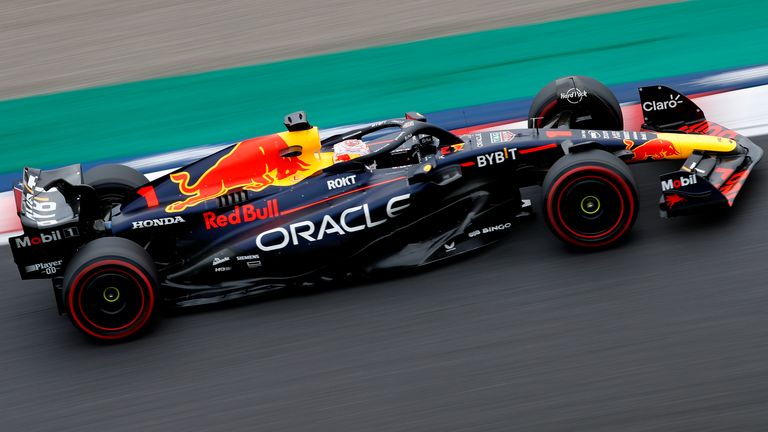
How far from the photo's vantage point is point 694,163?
21.5 ft

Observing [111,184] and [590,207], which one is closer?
[590,207]

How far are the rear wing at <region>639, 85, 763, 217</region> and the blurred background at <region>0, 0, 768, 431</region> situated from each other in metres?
0.25

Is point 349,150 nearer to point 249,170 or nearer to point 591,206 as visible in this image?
point 249,170

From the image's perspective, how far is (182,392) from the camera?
563 cm

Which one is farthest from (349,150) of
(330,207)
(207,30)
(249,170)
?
(207,30)

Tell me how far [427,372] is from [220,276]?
5.93 ft

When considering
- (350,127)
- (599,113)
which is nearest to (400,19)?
(350,127)

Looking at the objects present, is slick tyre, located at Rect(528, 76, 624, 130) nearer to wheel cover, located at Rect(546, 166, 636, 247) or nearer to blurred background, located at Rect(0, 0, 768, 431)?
blurred background, located at Rect(0, 0, 768, 431)

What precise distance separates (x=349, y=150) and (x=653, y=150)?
2.19 m

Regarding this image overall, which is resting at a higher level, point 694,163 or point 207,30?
point 207,30

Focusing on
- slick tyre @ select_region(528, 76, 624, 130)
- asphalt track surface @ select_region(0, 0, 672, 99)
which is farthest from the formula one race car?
asphalt track surface @ select_region(0, 0, 672, 99)

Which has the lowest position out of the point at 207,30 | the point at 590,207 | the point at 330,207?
the point at 590,207

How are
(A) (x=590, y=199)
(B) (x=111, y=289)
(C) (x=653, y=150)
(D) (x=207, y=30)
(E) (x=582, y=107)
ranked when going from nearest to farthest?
1. (B) (x=111, y=289)
2. (A) (x=590, y=199)
3. (C) (x=653, y=150)
4. (E) (x=582, y=107)
5. (D) (x=207, y=30)

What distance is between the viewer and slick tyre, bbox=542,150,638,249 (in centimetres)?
A: 618
